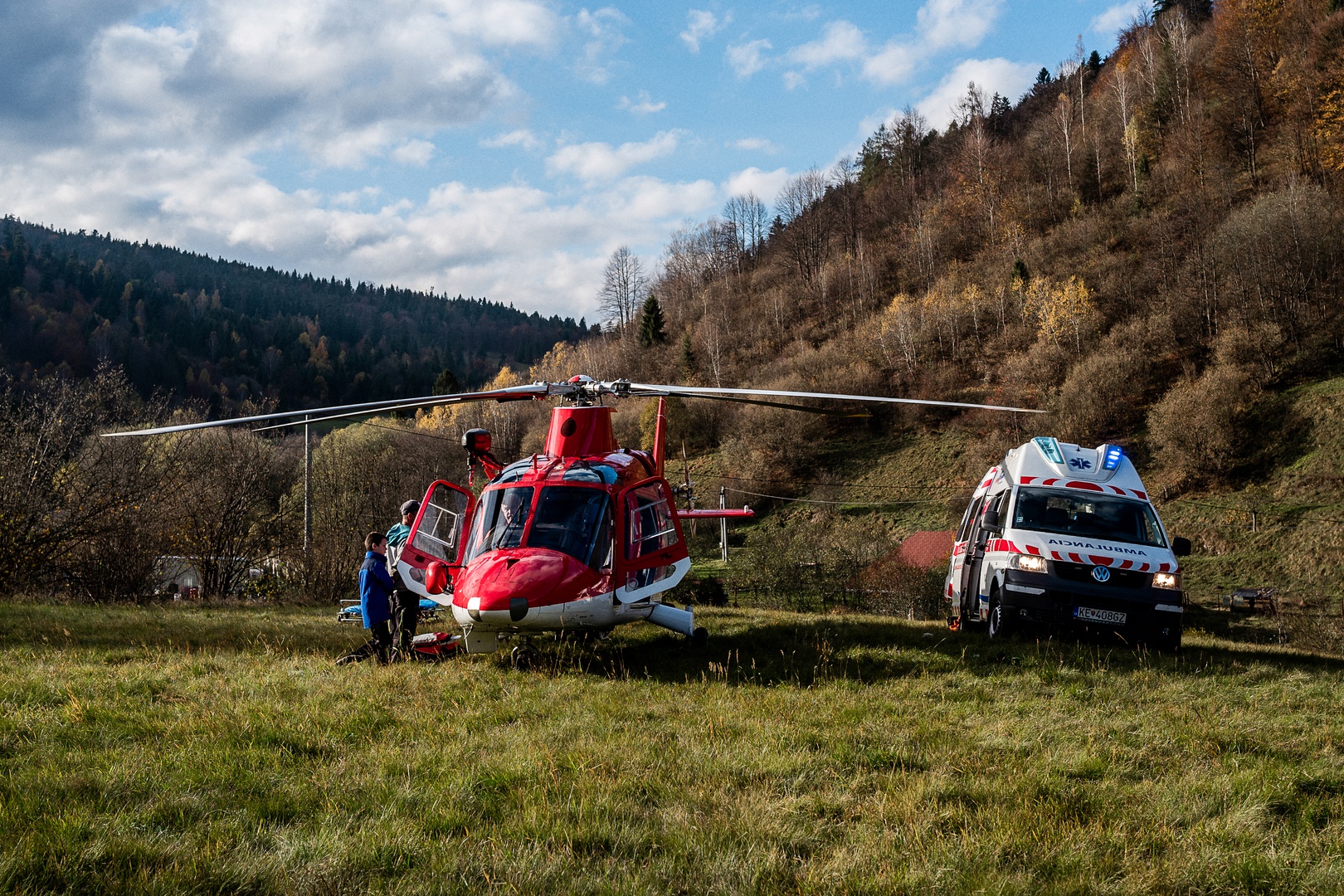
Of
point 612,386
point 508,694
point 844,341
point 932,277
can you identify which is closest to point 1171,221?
point 932,277

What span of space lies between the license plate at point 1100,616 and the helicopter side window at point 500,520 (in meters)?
6.77

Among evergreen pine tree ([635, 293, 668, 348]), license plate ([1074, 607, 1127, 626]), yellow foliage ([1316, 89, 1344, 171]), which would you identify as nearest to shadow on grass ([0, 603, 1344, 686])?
license plate ([1074, 607, 1127, 626])

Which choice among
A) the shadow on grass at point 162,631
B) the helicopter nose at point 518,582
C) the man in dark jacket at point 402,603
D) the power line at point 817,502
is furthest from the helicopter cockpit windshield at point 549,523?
the power line at point 817,502

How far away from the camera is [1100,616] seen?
1020 cm

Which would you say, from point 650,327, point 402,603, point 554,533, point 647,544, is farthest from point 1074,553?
point 650,327

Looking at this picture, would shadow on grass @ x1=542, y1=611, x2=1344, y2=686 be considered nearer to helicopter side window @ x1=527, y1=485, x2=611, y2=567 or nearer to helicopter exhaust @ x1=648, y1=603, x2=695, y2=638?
helicopter exhaust @ x1=648, y1=603, x2=695, y2=638

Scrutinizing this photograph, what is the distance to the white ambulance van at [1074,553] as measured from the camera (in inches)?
403

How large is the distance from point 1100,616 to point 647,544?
18.4 feet

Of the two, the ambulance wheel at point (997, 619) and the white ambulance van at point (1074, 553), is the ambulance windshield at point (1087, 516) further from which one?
the ambulance wheel at point (997, 619)

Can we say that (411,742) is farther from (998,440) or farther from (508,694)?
(998,440)

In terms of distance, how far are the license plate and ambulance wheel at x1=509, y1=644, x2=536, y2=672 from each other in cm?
657

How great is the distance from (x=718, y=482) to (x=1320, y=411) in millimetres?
32307

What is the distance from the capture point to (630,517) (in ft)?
31.5

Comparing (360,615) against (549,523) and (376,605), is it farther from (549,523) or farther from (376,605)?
(549,523)
